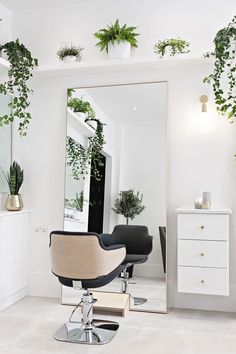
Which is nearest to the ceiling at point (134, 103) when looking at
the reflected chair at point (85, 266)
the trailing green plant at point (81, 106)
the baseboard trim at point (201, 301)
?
the trailing green plant at point (81, 106)

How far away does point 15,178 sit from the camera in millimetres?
3980

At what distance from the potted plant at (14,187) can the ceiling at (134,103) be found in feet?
3.51

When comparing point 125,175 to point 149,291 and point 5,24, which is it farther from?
point 5,24

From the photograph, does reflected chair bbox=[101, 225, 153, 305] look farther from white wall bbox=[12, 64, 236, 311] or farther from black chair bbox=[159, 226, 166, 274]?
white wall bbox=[12, 64, 236, 311]

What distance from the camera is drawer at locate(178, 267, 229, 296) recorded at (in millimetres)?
3387

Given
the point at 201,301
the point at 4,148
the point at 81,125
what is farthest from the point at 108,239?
the point at 4,148

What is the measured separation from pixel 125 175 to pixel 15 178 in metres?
1.13

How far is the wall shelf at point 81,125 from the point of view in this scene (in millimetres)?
3909

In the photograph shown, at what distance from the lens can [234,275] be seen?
12.0ft

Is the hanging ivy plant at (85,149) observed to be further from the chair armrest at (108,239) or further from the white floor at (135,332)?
the white floor at (135,332)

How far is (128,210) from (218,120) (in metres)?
1.21

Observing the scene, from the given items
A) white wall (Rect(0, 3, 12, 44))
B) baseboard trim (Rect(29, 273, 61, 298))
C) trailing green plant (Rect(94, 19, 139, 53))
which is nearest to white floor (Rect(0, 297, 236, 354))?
baseboard trim (Rect(29, 273, 61, 298))

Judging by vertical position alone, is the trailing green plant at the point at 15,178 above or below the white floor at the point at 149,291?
above

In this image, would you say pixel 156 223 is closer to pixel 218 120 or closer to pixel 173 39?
pixel 218 120
